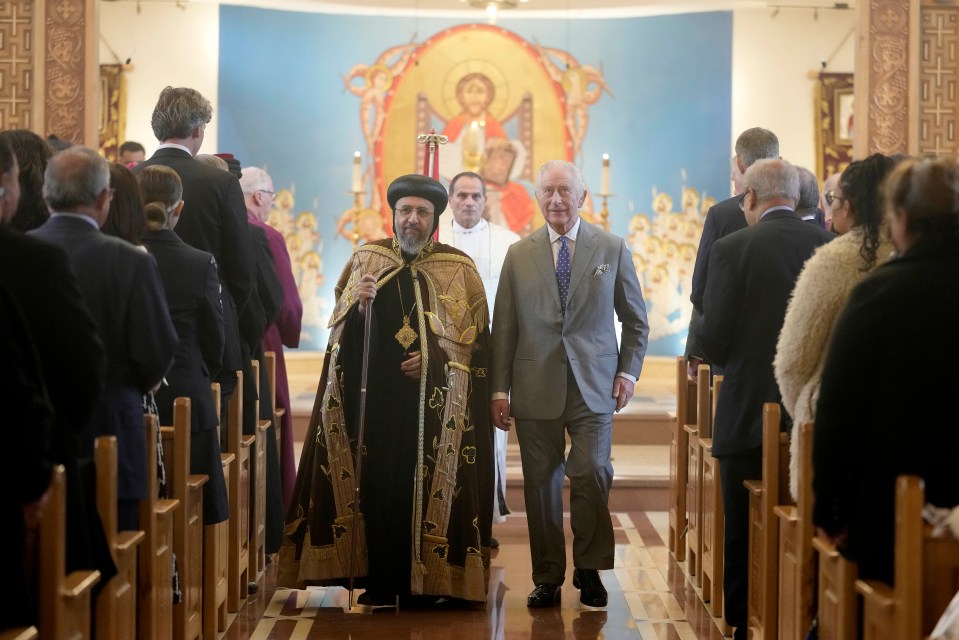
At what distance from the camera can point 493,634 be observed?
199 inches

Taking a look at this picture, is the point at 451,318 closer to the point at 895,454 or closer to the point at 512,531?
the point at 512,531

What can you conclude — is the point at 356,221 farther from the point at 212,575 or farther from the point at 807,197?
the point at 212,575

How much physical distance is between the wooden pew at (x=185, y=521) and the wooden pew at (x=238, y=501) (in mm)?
527

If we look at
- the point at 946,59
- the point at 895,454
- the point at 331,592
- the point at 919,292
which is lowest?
the point at 331,592

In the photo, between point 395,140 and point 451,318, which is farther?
point 395,140

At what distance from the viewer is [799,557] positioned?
12.6ft

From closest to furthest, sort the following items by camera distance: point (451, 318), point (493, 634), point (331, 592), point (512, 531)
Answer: point (493, 634)
point (451, 318)
point (331, 592)
point (512, 531)

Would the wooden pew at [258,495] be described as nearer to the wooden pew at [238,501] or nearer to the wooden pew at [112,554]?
the wooden pew at [238,501]

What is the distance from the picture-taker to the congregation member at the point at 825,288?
3.71 meters

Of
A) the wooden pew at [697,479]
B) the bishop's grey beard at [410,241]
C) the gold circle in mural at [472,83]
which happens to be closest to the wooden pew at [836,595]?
the wooden pew at [697,479]

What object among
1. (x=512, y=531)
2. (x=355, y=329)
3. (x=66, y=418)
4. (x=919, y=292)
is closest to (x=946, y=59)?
(x=512, y=531)

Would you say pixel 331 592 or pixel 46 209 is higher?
pixel 46 209

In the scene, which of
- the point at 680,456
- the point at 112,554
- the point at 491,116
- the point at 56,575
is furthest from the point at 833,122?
the point at 56,575

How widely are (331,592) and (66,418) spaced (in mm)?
2896
